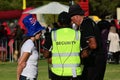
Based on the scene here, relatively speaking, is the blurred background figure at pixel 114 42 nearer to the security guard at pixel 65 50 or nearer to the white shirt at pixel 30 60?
the white shirt at pixel 30 60

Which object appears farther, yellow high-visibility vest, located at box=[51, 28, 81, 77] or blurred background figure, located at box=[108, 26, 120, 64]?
blurred background figure, located at box=[108, 26, 120, 64]

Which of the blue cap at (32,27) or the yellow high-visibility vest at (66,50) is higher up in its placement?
the blue cap at (32,27)

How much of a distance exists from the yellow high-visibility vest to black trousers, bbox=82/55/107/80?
1.12 metres

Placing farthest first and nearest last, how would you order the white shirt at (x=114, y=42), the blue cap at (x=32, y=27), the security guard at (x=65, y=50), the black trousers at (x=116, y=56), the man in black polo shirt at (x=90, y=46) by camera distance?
the black trousers at (x=116, y=56) < the white shirt at (x=114, y=42) < the man in black polo shirt at (x=90, y=46) < the blue cap at (x=32, y=27) < the security guard at (x=65, y=50)

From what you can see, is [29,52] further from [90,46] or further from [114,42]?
[114,42]

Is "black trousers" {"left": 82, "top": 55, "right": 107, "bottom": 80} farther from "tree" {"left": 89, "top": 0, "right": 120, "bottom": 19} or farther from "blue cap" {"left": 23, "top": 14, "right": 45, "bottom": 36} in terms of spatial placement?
"tree" {"left": 89, "top": 0, "right": 120, "bottom": 19}

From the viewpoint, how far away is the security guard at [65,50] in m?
7.71

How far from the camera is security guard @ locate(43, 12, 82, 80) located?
771cm

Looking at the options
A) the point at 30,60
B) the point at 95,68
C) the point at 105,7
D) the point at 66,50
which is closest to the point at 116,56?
the point at 95,68

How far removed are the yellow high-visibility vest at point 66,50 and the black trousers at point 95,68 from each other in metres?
1.12

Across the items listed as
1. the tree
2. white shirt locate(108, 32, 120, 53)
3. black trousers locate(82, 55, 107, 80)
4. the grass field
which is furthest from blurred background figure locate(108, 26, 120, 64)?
the tree

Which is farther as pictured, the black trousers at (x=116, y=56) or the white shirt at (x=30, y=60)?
the black trousers at (x=116, y=56)

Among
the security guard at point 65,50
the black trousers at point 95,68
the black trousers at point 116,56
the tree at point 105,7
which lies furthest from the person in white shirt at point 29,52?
the tree at point 105,7

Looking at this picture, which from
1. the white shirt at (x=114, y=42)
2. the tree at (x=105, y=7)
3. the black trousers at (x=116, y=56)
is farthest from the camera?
the tree at (x=105, y=7)
